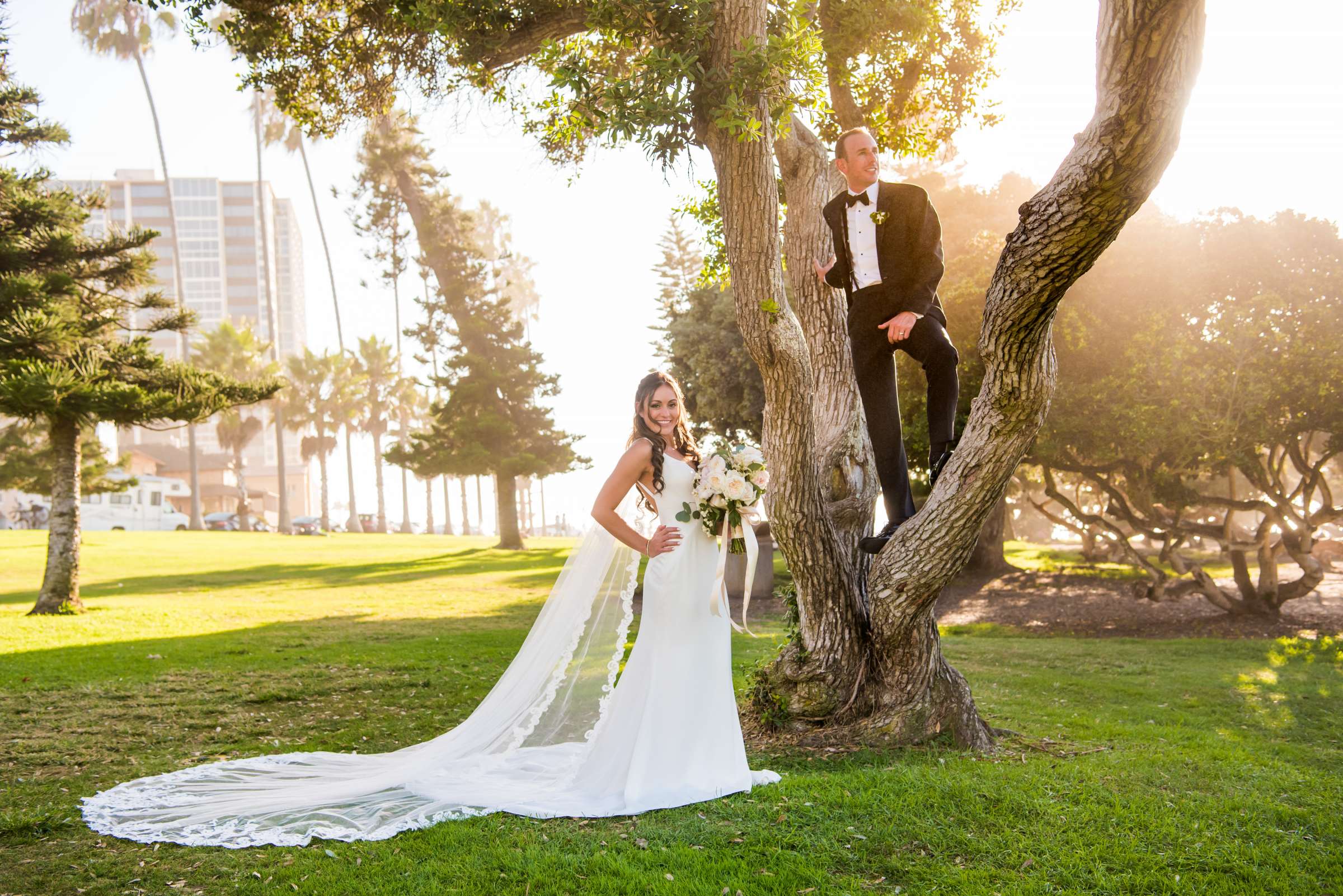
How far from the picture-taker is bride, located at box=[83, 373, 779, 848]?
4.84m

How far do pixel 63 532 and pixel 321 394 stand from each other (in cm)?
4338

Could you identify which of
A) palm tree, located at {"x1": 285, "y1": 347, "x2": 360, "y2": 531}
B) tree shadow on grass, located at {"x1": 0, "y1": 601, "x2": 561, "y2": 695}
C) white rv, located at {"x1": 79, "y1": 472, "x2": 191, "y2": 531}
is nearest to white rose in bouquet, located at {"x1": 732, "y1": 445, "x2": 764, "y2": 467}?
tree shadow on grass, located at {"x1": 0, "y1": 601, "x2": 561, "y2": 695}

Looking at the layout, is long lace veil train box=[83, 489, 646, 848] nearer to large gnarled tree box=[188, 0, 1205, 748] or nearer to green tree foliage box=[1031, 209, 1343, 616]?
large gnarled tree box=[188, 0, 1205, 748]

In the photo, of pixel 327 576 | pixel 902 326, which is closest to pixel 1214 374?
pixel 902 326

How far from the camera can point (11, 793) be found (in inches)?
217

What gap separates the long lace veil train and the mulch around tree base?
1212cm

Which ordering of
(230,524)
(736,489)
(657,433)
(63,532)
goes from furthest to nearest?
(230,524), (63,532), (657,433), (736,489)

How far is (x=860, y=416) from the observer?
21.6ft

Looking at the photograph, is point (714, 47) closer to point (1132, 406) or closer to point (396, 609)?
point (1132, 406)

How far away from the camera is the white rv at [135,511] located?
49500 millimetres

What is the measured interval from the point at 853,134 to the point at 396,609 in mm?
14313

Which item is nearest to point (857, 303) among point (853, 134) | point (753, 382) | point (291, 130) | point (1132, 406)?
point (853, 134)

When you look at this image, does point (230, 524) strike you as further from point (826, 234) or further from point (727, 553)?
point (727, 553)

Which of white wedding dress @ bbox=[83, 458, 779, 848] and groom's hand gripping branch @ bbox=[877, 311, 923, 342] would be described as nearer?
white wedding dress @ bbox=[83, 458, 779, 848]
